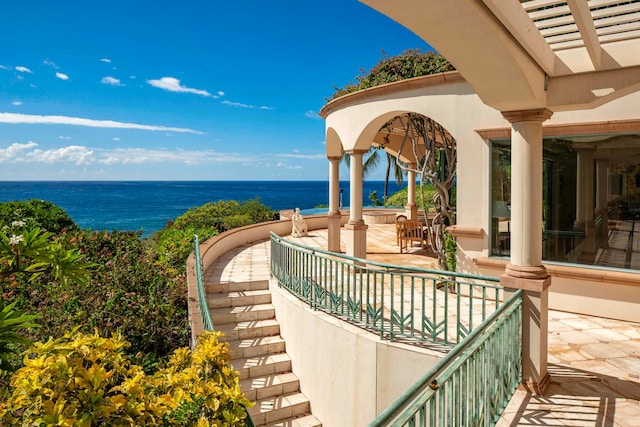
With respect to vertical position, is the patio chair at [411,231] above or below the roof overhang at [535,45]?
below

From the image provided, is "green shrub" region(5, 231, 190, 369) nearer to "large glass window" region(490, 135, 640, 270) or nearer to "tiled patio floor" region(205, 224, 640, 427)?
"tiled patio floor" region(205, 224, 640, 427)

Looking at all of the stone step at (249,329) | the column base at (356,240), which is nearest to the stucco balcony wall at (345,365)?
the stone step at (249,329)

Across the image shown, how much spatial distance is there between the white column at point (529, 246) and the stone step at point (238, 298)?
17.9 feet

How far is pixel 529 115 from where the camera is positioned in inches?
162

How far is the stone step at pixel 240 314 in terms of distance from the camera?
7.80 metres

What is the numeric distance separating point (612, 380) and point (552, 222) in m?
3.36

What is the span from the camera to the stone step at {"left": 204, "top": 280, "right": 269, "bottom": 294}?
8617mm

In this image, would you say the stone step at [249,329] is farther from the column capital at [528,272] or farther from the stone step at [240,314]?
the column capital at [528,272]

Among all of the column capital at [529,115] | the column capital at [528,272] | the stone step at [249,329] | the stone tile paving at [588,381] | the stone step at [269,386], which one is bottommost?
the stone step at [269,386]

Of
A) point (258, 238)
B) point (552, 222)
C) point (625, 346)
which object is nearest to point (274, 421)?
point (625, 346)

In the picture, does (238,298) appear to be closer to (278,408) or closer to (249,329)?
(249,329)

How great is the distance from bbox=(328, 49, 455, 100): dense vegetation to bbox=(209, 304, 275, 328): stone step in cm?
623

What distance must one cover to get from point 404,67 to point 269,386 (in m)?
8.00

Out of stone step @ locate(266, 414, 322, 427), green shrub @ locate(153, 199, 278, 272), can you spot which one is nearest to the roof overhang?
stone step @ locate(266, 414, 322, 427)
